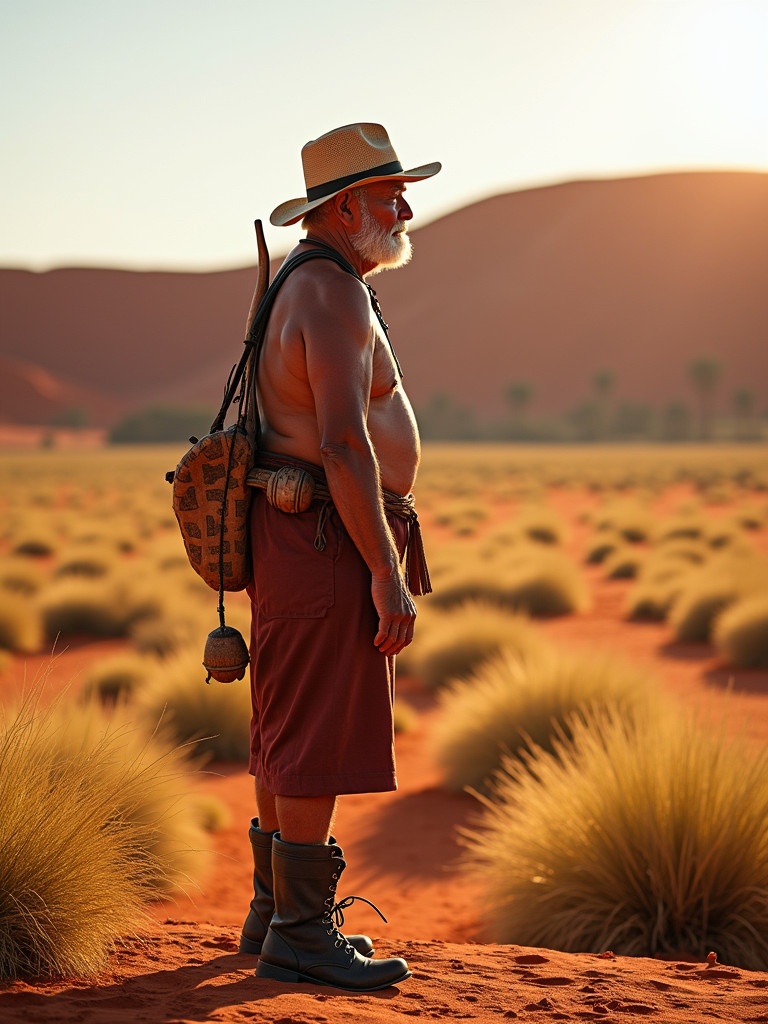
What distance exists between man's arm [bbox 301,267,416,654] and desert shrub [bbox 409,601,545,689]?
699 centimetres

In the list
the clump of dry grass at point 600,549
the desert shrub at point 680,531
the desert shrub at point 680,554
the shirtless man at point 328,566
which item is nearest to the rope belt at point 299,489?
the shirtless man at point 328,566

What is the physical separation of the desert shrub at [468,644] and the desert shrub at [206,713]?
2.59m

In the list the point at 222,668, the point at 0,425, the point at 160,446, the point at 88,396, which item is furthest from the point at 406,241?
the point at 88,396

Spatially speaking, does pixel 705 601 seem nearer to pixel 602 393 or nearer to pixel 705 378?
pixel 705 378

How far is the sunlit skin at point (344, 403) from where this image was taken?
3.18 meters

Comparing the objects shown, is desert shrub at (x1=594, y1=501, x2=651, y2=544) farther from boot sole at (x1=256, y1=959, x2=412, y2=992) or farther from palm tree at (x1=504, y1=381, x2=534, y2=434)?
palm tree at (x1=504, y1=381, x2=534, y2=434)

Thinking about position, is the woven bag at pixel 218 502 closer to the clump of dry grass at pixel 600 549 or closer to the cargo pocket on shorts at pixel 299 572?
the cargo pocket on shorts at pixel 299 572

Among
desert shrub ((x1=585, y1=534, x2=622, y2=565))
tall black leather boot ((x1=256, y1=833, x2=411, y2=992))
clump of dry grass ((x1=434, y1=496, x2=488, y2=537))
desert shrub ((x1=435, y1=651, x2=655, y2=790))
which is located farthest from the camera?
clump of dry grass ((x1=434, y1=496, x2=488, y2=537))

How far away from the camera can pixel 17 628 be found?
12.7m

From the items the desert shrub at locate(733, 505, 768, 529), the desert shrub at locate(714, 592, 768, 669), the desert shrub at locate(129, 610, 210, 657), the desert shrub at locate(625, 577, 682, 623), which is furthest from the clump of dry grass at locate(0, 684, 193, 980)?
the desert shrub at locate(733, 505, 768, 529)

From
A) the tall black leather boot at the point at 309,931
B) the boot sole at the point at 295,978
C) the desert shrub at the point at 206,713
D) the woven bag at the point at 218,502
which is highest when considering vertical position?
the woven bag at the point at 218,502

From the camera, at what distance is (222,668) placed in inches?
139

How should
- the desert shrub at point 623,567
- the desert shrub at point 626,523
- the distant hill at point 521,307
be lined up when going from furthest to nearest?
the distant hill at point 521,307, the desert shrub at point 626,523, the desert shrub at point 623,567

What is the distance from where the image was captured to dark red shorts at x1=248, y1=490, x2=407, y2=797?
324 centimetres
